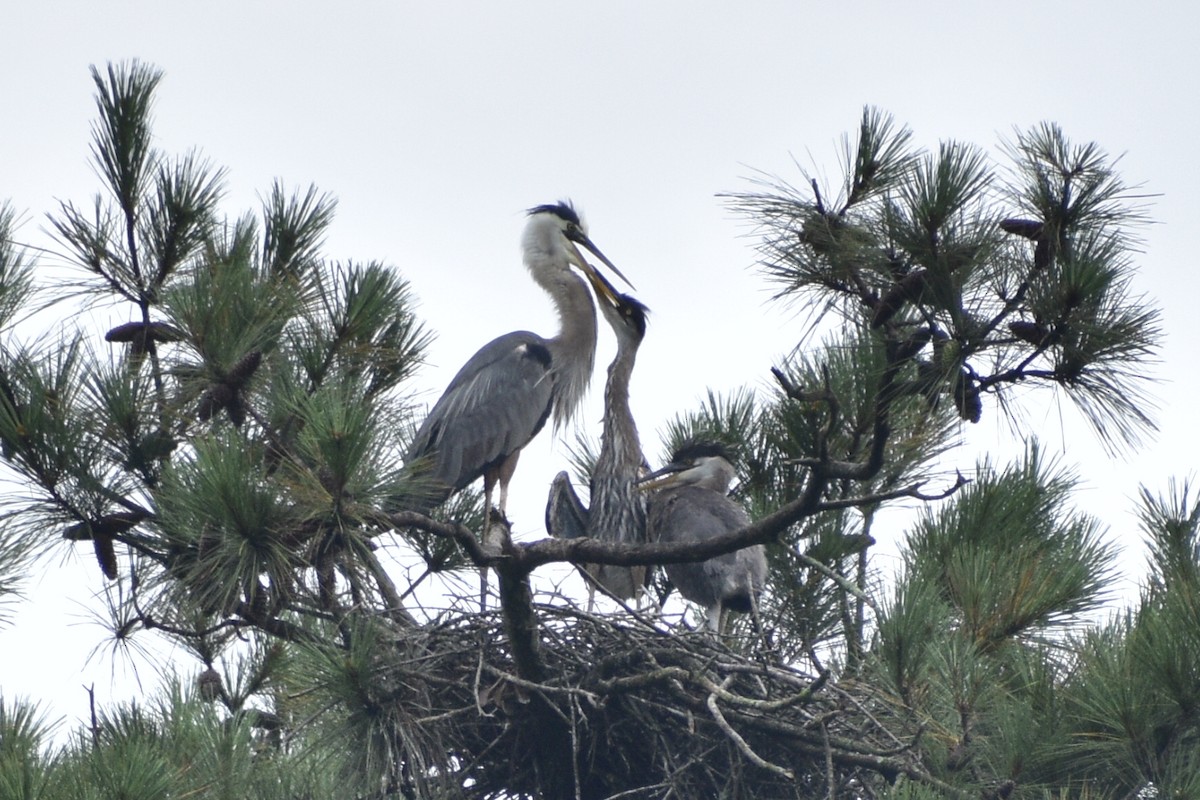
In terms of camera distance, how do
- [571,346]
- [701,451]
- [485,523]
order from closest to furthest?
[485,523], [701,451], [571,346]

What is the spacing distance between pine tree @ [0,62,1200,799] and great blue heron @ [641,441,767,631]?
29 cm

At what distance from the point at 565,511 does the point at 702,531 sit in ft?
3.23

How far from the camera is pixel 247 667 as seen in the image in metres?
4.34

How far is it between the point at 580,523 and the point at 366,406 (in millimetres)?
2454

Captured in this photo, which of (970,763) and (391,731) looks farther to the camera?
(391,731)

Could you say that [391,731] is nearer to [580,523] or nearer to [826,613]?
[826,613]

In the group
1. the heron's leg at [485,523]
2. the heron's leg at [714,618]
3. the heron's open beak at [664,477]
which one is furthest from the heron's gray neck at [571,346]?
the heron's leg at [714,618]

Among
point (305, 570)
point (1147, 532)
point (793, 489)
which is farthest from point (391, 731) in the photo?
point (1147, 532)

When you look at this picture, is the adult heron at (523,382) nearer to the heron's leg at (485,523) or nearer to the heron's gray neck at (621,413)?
the heron's leg at (485,523)

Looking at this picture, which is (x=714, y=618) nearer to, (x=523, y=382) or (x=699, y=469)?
(x=699, y=469)

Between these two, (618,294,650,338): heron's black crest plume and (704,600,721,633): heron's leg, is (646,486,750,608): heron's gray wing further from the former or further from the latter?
(618,294,650,338): heron's black crest plume

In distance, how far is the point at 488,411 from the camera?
17.9 ft

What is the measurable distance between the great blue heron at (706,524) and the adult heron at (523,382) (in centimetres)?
61

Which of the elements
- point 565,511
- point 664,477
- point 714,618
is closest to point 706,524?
point 714,618
